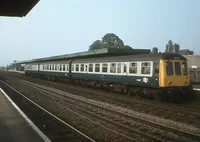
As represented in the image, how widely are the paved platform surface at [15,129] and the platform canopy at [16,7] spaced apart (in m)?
4.40

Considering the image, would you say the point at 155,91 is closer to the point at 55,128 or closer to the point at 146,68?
the point at 146,68

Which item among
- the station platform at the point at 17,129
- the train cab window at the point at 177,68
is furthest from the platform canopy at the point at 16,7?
the train cab window at the point at 177,68

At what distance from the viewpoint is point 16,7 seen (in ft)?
38.1

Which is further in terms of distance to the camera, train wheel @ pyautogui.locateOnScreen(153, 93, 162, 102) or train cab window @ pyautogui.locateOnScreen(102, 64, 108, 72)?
train cab window @ pyautogui.locateOnScreen(102, 64, 108, 72)

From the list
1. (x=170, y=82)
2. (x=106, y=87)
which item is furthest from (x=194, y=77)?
(x=170, y=82)

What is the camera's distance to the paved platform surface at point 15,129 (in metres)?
8.69

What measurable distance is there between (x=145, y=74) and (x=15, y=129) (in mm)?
10373

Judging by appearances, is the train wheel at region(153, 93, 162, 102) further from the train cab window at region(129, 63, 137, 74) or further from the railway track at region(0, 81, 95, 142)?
the railway track at region(0, 81, 95, 142)

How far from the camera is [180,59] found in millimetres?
18125

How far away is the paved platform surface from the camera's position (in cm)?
→ 869

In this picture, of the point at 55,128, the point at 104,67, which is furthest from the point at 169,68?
the point at 55,128

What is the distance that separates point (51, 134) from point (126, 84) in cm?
1153

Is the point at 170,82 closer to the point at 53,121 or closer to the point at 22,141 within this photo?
the point at 53,121

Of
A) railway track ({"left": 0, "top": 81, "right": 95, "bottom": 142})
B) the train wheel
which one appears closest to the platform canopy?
railway track ({"left": 0, "top": 81, "right": 95, "bottom": 142})
